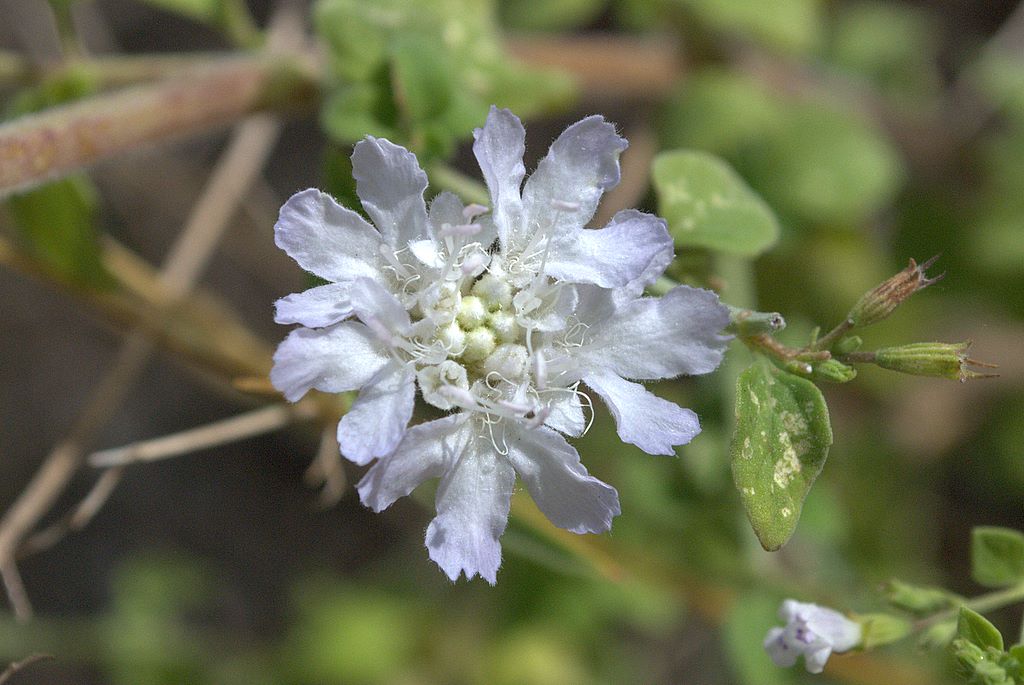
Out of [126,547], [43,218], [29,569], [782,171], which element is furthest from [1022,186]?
[29,569]

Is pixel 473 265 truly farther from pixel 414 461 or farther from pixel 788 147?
pixel 788 147

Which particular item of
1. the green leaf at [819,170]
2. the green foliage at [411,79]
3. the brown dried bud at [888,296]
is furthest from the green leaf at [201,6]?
the brown dried bud at [888,296]

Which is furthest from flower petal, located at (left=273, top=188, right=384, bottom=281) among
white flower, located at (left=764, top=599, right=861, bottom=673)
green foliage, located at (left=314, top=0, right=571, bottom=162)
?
white flower, located at (left=764, top=599, right=861, bottom=673)

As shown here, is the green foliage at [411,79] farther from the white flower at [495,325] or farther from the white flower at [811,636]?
the white flower at [811,636]

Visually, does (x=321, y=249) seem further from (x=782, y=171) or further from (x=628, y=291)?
(x=782, y=171)

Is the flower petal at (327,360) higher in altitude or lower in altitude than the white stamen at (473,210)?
lower

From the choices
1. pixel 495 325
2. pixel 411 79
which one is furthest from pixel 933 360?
pixel 411 79

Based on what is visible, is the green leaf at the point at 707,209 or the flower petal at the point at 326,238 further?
the green leaf at the point at 707,209
